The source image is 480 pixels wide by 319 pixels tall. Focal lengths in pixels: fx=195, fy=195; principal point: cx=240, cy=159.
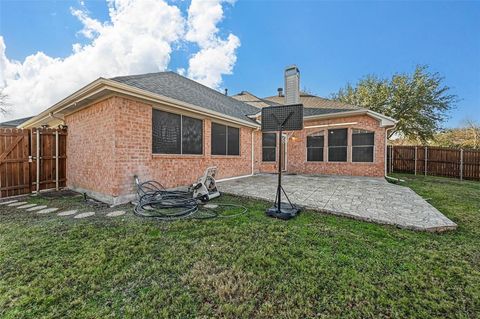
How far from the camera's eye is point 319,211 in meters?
4.33

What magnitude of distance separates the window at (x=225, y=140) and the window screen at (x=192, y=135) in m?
0.81

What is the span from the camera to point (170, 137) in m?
5.97

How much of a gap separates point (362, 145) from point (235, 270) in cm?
1011

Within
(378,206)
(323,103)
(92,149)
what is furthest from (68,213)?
(323,103)

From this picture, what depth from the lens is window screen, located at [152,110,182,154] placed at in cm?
558

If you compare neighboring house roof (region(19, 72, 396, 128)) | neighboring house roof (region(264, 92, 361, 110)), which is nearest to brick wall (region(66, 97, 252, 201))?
neighboring house roof (region(19, 72, 396, 128))

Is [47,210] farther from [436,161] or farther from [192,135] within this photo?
[436,161]

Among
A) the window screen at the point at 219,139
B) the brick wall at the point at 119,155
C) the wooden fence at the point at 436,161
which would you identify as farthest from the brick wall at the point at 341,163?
the brick wall at the point at 119,155

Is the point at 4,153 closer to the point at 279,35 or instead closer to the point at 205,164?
the point at 205,164

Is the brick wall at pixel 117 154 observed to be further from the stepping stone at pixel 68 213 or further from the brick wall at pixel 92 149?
the stepping stone at pixel 68 213

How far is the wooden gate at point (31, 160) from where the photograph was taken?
18.6 ft

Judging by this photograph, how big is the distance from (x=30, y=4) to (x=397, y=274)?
1207 cm

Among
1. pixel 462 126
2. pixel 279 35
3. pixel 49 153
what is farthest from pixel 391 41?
pixel 49 153

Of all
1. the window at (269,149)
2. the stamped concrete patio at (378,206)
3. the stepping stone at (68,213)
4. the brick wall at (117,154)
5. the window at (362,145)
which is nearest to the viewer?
the stamped concrete patio at (378,206)
